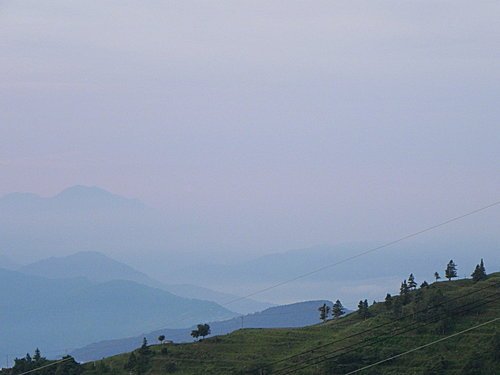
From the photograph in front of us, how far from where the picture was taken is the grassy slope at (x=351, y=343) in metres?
110

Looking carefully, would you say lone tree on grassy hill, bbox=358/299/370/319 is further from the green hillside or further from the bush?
the bush

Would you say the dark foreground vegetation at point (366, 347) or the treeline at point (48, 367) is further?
the treeline at point (48, 367)

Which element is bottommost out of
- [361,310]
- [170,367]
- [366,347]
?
[366,347]

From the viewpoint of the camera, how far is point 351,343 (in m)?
123

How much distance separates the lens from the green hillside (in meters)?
110

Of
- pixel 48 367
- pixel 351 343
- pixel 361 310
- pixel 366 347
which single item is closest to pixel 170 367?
pixel 48 367

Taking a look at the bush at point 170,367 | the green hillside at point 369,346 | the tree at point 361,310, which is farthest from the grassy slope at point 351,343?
the tree at point 361,310

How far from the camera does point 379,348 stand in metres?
119

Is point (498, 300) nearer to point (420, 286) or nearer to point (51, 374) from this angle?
point (420, 286)

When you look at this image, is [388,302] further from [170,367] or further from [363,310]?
[170,367]

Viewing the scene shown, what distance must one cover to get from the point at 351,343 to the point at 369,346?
146 inches

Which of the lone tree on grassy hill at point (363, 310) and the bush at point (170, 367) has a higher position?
the lone tree on grassy hill at point (363, 310)

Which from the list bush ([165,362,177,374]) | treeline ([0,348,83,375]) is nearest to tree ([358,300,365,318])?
bush ([165,362,177,374])

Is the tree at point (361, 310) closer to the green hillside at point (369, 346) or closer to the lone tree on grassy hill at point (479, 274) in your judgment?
the green hillside at point (369, 346)
